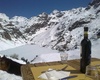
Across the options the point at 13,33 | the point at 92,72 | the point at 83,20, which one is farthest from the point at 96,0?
the point at 92,72

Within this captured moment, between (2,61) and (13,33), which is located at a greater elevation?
(13,33)

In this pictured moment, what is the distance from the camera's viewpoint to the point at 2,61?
9969mm

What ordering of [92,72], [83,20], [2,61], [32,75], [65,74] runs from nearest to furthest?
1. [92,72]
2. [65,74]
3. [32,75]
4. [2,61]
5. [83,20]

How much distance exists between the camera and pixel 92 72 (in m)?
1.57

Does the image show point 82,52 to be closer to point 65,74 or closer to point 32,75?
point 65,74

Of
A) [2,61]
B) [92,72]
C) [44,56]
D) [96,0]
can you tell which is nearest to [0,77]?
[2,61]

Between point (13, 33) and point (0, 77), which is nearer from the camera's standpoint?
point (0, 77)

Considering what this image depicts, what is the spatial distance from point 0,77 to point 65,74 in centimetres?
562

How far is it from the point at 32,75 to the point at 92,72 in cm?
100

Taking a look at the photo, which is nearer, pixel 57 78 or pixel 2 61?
pixel 57 78

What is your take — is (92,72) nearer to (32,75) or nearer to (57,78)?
(57,78)

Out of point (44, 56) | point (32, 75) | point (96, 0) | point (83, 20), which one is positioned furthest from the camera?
point (96, 0)

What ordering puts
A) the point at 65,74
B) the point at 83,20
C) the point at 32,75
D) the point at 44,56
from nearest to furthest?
the point at 65,74 → the point at 32,75 → the point at 44,56 → the point at 83,20

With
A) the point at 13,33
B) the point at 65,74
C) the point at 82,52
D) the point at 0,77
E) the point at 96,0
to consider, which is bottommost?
the point at 0,77
